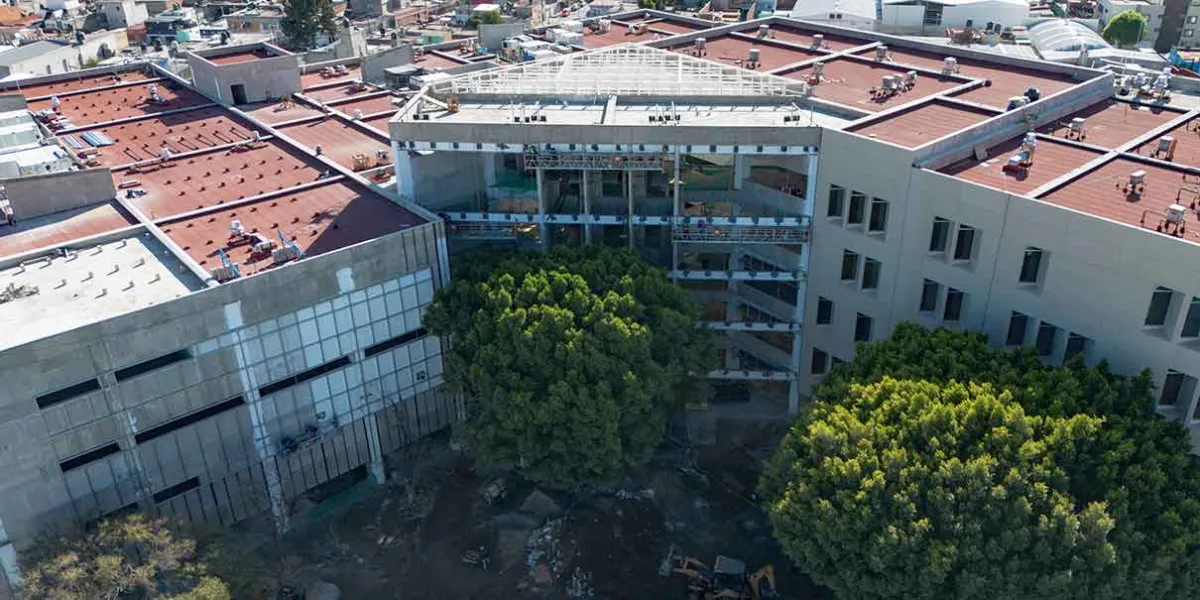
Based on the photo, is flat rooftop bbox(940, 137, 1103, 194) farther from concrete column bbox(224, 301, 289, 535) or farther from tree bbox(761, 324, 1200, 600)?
concrete column bbox(224, 301, 289, 535)

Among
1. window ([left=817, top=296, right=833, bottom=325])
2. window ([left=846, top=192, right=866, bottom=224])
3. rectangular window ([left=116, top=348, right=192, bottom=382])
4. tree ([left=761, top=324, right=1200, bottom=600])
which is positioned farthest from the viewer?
window ([left=817, top=296, right=833, bottom=325])

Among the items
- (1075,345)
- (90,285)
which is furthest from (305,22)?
(1075,345)

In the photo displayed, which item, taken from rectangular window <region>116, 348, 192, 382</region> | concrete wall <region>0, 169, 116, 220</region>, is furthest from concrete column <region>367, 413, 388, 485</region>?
concrete wall <region>0, 169, 116, 220</region>

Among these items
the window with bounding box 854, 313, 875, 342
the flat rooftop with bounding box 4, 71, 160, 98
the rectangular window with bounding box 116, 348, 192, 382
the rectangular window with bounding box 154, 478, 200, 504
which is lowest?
the rectangular window with bounding box 154, 478, 200, 504

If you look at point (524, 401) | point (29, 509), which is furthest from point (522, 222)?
point (29, 509)

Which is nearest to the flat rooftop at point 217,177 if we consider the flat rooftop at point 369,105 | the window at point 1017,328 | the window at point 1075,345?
the flat rooftop at point 369,105

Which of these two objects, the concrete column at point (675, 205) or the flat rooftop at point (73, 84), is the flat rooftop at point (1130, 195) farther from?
the flat rooftop at point (73, 84)
